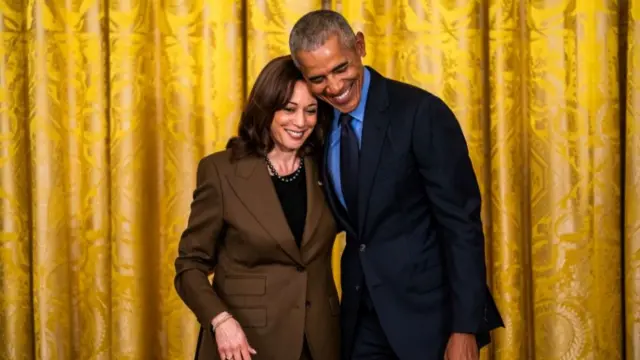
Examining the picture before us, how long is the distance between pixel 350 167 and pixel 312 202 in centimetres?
14

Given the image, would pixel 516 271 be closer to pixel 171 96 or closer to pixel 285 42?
pixel 285 42

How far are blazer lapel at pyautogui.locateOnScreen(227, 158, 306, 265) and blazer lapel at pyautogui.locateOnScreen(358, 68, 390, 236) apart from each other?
18 cm

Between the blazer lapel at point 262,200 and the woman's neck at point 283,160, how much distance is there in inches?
2.1

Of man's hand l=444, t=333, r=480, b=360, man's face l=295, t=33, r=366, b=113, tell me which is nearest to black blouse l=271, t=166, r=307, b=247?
man's face l=295, t=33, r=366, b=113

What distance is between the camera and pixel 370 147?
191 cm

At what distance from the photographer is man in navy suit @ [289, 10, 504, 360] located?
185 centimetres

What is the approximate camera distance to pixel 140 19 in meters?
3.06

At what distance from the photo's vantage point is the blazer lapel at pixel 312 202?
6.48 ft

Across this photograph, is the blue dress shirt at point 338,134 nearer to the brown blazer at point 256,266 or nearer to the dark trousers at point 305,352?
the brown blazer at point 256,266

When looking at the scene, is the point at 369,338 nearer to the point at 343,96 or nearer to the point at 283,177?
the point at 283,177

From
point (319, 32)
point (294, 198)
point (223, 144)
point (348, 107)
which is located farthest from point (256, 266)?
point (223, 144)

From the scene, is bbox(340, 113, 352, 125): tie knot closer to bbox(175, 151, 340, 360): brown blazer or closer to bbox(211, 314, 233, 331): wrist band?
bbox(175, 151, 340, 360): brown blazer

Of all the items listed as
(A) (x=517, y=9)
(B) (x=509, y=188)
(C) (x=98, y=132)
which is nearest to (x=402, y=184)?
(B) (x=509, y=188)

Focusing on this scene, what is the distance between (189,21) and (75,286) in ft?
3.67
